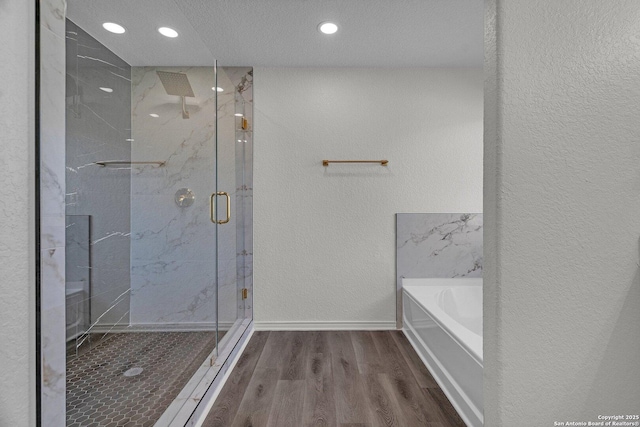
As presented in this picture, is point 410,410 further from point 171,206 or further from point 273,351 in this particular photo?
point 171,206

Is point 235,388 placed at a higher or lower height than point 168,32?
lower

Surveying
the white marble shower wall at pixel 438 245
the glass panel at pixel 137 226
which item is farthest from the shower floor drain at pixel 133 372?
the white marble shower wall at pixel 438 245

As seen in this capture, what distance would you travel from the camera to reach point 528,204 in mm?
960

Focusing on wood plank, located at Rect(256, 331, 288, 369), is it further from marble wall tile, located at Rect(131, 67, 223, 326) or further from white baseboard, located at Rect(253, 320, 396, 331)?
marble wall tile, located at Rect(131, 67, 223, 326)

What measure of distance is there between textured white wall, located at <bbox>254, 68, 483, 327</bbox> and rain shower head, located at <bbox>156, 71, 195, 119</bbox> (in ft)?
2.73

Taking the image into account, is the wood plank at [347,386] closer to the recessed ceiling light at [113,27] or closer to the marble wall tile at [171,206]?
the marble wall tile at [171,206]

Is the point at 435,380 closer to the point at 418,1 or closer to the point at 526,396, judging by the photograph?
the point at 526,396

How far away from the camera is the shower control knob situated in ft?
5.86

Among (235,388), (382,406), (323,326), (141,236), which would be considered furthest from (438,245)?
(141,236)

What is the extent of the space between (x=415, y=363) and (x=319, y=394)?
0.75 meters

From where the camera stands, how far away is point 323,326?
103 inches

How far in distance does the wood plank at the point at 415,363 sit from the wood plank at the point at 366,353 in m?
0.20

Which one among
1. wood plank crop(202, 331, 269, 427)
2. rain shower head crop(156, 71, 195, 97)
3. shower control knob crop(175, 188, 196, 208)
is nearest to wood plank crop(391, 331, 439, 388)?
wood plank crop(202, 331, 269, 427)

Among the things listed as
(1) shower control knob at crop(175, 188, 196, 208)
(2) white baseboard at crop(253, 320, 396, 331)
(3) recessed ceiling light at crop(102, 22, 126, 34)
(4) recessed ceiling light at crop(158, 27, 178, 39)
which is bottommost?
(2) white baseboard at crop(253, 320, 396, 331)
